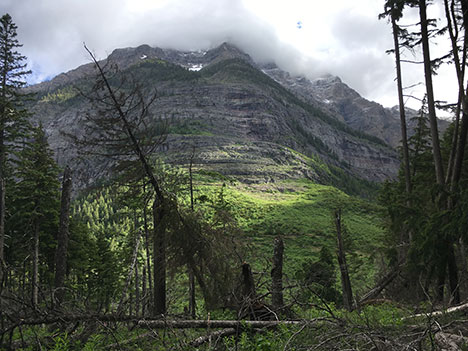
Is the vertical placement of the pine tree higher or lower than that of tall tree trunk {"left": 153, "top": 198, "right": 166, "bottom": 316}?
higher

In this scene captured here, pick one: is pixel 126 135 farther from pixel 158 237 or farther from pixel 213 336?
pixel 213 336

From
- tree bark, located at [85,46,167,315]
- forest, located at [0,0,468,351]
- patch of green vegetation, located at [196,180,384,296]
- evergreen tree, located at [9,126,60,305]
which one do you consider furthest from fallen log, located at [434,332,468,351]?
evergreen tree, located at [9,126,60,305]

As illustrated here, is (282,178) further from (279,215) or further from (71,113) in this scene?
(71,113)

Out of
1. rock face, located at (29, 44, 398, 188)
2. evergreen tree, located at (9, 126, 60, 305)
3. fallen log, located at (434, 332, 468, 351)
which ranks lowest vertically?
fallen log, located at (434, 332, 468, 351)

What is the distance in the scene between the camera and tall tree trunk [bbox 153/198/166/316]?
27.9ft

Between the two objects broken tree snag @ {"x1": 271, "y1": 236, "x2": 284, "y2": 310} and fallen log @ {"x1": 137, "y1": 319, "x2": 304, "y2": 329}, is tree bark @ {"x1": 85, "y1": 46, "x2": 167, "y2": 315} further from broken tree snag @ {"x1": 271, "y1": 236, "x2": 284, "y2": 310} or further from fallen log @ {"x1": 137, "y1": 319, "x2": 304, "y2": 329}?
fallen log @ {"x1": 137, "y1": 319, "x2": 304, "y2": 329}

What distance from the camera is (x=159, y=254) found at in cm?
856

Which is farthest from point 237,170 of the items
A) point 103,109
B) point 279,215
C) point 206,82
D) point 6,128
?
point 206,82

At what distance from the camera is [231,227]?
9570mm

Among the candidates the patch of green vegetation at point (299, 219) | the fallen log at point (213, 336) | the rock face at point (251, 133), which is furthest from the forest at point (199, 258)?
the rock face at point (251, 133)

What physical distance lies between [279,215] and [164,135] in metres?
49.3

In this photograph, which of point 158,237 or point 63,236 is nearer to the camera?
point 158,237

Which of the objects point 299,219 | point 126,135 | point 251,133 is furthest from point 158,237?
point 251,133

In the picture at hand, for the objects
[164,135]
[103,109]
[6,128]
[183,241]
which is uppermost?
[6,128]
